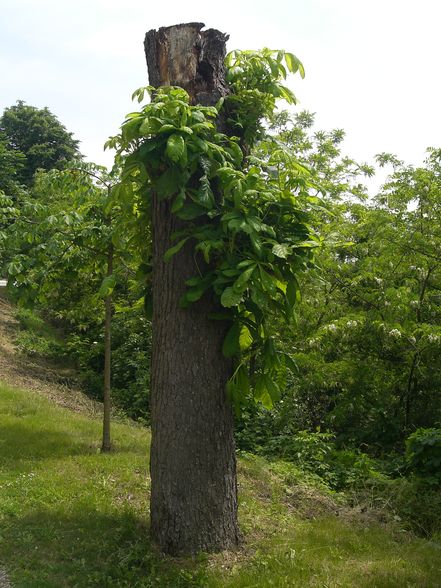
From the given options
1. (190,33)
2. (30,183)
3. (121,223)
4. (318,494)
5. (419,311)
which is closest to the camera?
(190,33)

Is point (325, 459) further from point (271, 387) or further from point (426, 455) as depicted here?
point (271, 387)

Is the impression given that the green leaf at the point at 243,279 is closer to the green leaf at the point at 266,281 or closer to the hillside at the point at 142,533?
the green leaf at the point at 266,281

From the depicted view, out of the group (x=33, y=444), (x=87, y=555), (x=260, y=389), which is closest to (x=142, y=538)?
(x=87, y=555)

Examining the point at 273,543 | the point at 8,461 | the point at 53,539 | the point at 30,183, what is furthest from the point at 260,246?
the point at 30,183

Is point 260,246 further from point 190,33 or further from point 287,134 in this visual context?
point 287,134

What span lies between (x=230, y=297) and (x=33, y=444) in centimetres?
491

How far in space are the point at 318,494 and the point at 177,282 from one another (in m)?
3.54

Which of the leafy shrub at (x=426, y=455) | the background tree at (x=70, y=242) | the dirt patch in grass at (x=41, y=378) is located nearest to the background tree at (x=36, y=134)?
the dirt patch in grass at (x=41, y=378)

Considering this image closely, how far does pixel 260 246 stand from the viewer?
15.6ft

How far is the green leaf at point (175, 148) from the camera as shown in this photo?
4.53 meters

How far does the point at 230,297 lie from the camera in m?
4.70

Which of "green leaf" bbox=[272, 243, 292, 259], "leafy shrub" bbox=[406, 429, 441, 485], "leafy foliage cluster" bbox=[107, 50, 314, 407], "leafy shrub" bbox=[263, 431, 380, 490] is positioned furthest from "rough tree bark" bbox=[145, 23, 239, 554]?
"leafy shrub" bbox=[406, 429, 441, 485]

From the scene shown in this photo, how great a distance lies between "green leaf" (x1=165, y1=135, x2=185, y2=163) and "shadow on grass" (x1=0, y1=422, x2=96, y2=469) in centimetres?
471

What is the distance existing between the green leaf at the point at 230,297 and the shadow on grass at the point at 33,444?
4216 mm
